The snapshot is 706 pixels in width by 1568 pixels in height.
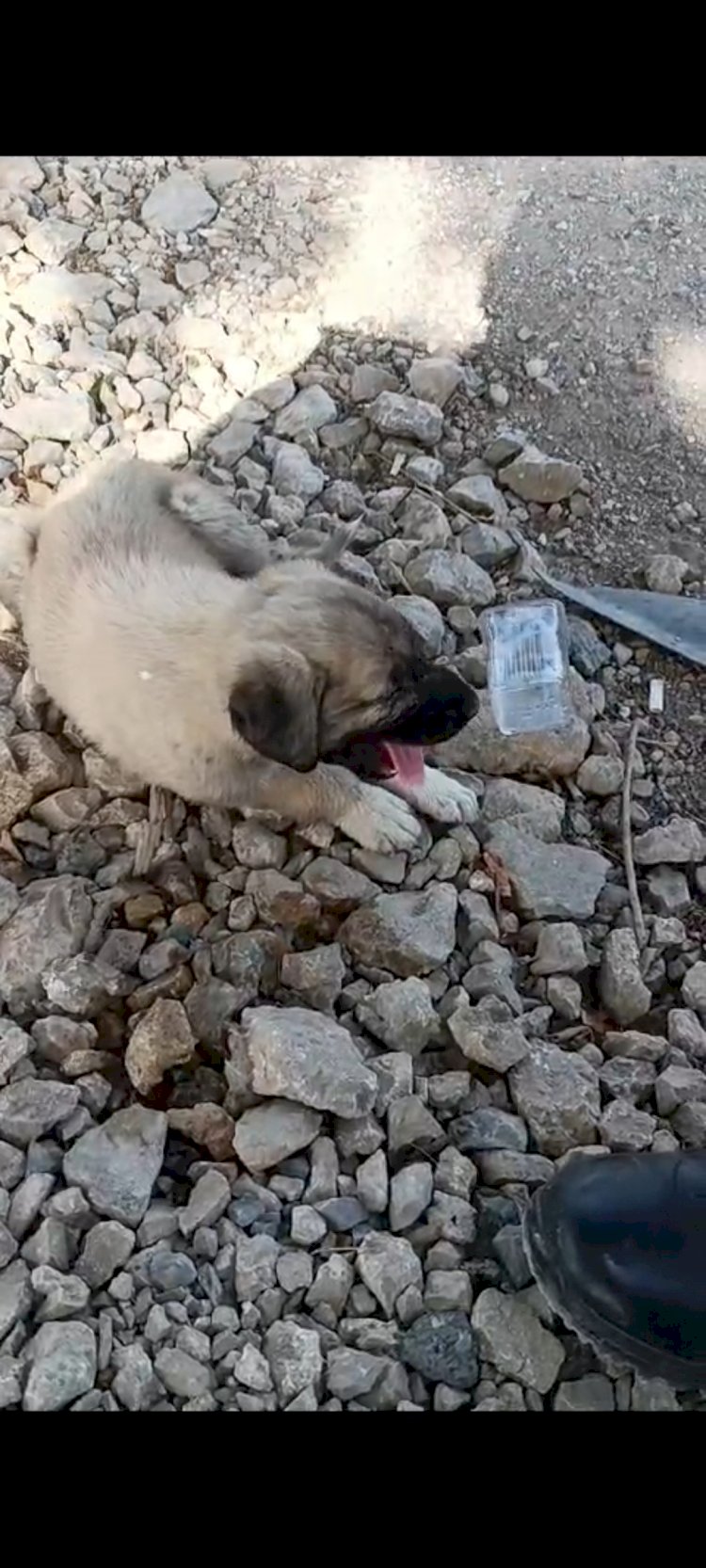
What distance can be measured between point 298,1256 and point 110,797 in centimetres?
121

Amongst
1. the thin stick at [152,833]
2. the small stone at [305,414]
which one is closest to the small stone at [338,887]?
the thin stick at [152,833]

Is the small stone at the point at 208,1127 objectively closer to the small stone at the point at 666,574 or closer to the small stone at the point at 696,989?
the small stone at the point at 696,989

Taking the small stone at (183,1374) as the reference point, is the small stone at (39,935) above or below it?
above

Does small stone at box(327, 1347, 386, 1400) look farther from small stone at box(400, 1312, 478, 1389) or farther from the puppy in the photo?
the puppy

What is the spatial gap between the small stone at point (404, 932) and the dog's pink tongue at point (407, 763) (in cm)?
29

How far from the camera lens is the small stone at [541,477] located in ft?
12.2

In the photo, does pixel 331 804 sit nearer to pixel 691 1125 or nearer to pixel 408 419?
pixel 691 1125

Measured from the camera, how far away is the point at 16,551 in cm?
343

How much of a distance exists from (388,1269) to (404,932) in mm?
725

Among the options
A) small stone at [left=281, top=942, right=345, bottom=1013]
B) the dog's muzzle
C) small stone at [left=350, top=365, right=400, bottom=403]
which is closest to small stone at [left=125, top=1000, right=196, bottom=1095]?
small stone at [left=281, top=942, right=345, bottom=1013]

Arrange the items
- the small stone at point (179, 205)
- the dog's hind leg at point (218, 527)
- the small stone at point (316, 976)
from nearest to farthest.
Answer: the small stone at point (316, 976) < the dog's hind leg at point (218, 527) < the small stone at point (179, 205)

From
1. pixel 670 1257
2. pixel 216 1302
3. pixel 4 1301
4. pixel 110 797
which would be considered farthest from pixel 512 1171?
pixel 110 797

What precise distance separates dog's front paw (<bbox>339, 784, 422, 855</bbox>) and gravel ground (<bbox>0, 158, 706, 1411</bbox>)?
0.18 ft

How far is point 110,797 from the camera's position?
127 inches
